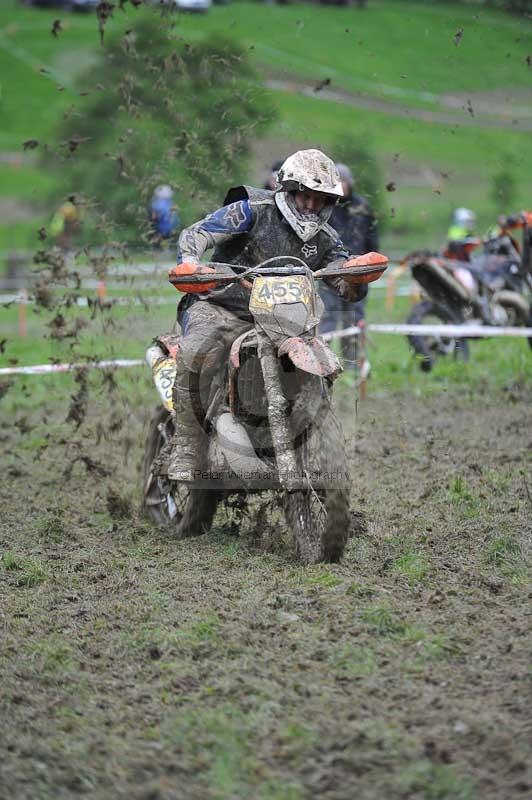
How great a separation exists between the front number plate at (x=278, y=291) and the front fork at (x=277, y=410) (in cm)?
20

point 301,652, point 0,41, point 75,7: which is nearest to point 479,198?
point 75,7

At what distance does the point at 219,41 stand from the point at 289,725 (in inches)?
304

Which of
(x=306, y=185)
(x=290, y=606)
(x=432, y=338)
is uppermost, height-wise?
(x=306, y=185)

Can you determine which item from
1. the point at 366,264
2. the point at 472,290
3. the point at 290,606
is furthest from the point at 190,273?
the point at 472,290

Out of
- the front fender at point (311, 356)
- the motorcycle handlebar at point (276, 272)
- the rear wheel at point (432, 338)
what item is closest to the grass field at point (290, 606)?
the rear wheel at point (432, 338)

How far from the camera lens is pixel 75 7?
5131cm

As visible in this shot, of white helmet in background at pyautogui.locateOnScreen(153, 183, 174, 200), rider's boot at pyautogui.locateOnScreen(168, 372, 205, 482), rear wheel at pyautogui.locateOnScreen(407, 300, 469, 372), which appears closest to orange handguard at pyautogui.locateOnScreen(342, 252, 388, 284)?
rider's boot at pyautogui.locateOnScreen(168, 372, 205, 482)

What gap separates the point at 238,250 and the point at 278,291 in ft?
2.74

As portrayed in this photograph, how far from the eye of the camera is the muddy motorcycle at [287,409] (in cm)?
642

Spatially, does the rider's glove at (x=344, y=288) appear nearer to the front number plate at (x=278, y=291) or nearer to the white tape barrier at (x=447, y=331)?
the front number plate at (x=278, y=291)

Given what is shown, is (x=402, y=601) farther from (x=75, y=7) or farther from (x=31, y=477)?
(x=75, y=7)

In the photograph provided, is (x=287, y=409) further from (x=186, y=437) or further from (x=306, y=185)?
(x=306, y=185)

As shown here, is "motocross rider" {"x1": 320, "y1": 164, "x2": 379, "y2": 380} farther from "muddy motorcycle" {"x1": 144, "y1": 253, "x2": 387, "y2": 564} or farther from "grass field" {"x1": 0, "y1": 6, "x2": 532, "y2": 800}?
"muddy motorcycle" {"x1": 144, "y1": 253, "x2": 387, "y2": 564}

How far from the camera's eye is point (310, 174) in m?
6.70
